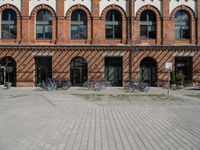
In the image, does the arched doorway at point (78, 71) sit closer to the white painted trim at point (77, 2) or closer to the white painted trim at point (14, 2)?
the white painted trim at point (77, 2)

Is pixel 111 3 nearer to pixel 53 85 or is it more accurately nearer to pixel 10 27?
pixel 10 27

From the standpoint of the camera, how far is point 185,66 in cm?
3462

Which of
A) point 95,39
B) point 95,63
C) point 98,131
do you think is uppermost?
point 95,39

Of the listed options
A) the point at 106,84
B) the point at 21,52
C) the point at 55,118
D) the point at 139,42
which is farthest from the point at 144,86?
the point at 55,118

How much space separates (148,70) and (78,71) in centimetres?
760

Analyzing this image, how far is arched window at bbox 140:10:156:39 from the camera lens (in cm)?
3406

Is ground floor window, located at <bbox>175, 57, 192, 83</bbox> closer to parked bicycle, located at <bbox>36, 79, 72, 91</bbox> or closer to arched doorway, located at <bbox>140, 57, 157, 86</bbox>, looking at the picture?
arched doorway, located at <bbox>140, 57, 157, 86</bbox>

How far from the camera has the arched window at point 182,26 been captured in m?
34.3

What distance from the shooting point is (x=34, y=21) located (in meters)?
33.2

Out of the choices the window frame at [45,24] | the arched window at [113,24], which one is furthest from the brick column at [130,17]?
the window frame at [45,24]

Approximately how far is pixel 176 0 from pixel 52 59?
14.7 metres

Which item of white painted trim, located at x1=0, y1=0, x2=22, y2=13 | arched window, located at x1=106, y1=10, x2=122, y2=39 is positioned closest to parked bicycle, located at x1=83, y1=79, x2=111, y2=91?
arched window, located at x1=106, y1=10, x2=122, y2=39

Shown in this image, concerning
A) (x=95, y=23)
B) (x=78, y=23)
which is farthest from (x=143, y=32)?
(x=78, y=23)

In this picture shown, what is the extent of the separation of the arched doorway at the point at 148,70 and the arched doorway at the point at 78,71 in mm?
6205
